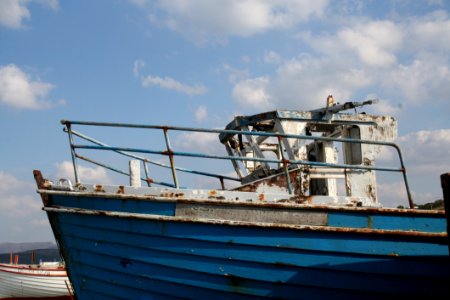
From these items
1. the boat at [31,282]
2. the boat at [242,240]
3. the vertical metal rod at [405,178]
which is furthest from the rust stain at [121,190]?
the boat at [31,282]

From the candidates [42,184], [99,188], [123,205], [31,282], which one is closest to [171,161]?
[123,205]

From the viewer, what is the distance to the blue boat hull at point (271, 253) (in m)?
5.09

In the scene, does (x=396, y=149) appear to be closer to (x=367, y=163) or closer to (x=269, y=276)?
(x=367, y=163)

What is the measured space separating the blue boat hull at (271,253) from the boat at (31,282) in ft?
46.8

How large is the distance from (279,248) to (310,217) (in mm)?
510

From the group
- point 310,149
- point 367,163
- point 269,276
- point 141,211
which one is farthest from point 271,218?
point 310,149

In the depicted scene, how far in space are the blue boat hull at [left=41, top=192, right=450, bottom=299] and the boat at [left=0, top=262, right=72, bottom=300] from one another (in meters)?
14.3

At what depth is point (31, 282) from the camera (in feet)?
60.4

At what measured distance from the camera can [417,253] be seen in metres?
5.06

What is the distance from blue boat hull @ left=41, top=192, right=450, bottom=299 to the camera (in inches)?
200

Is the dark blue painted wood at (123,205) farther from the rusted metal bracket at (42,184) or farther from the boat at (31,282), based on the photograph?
the boat at (31,282)

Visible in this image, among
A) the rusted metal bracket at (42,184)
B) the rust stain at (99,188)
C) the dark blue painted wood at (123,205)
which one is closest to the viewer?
the dark blue painted wood at (123,205)

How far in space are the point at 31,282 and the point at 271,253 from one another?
1625 cm

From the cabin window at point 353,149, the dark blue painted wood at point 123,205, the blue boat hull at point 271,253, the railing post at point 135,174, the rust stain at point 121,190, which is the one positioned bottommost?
the blue boat hull at point 271,253
